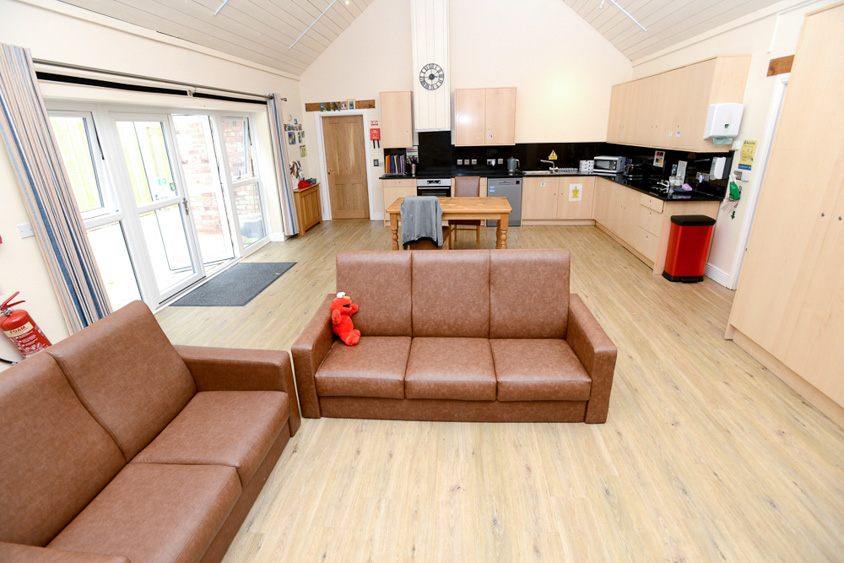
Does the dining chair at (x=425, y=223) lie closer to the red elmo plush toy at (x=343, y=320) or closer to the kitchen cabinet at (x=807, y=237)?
the red elmo plush toy at (x=343, y=320)

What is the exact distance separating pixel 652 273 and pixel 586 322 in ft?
10.0

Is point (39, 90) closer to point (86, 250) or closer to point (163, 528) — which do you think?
point (86, 250)

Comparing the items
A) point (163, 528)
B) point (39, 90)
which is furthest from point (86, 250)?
point (163, 528)

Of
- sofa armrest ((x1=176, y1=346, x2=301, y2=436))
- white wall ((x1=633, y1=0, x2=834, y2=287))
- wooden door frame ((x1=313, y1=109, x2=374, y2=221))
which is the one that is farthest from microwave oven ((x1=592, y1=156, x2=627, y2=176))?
sofa armrest ((x1=176, y1=346, x2=301, y2=436))

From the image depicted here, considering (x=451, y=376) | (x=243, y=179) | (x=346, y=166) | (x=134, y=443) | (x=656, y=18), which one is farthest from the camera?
(x=346, y=166)

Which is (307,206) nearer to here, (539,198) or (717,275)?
(539,198)

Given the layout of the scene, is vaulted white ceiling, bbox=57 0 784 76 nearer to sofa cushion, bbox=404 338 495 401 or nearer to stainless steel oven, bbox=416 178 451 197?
stainless steel oven, bbox=416 178 451 197

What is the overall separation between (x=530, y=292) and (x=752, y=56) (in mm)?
3731

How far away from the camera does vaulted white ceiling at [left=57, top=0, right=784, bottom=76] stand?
3750 mm

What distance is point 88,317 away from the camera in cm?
321

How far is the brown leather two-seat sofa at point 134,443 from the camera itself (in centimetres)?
143

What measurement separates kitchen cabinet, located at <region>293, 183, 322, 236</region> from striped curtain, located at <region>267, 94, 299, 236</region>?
16cm

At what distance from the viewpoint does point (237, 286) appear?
16.2 feet

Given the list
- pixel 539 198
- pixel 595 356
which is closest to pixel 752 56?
pixel 539 198
